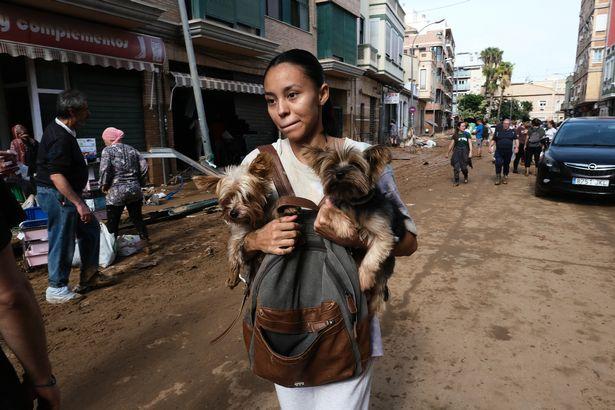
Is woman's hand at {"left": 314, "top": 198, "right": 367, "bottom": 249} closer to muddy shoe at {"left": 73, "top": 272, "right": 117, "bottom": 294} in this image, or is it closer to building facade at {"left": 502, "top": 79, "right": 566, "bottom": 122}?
muddy shoe at {"left": 73, "top": 272, "right": 117, "bottom": 294}

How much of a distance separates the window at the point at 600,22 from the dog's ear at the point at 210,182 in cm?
6227

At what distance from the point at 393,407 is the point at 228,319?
78.8 inches

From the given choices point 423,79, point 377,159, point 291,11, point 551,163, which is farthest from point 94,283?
point 423,79

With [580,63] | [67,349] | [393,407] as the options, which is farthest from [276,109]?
[580,63]

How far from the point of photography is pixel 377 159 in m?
1.57

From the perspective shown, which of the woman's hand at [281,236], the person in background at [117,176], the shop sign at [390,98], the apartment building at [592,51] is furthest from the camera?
the apartment building at [592,51]

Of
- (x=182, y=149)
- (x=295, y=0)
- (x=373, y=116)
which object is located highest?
(x=295, y=0)

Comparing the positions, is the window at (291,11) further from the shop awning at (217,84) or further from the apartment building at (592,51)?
the apartment building at (592,51)

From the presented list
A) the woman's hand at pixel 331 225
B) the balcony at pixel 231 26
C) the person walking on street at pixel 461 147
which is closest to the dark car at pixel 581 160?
the person walking on street at pixel 461 147

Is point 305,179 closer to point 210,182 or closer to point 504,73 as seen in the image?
point 210,182

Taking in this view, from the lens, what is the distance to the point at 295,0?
64.2ft

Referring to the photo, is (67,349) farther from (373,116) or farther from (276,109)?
(373,116)

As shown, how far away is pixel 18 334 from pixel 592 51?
214ft

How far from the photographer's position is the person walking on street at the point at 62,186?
4.31m
